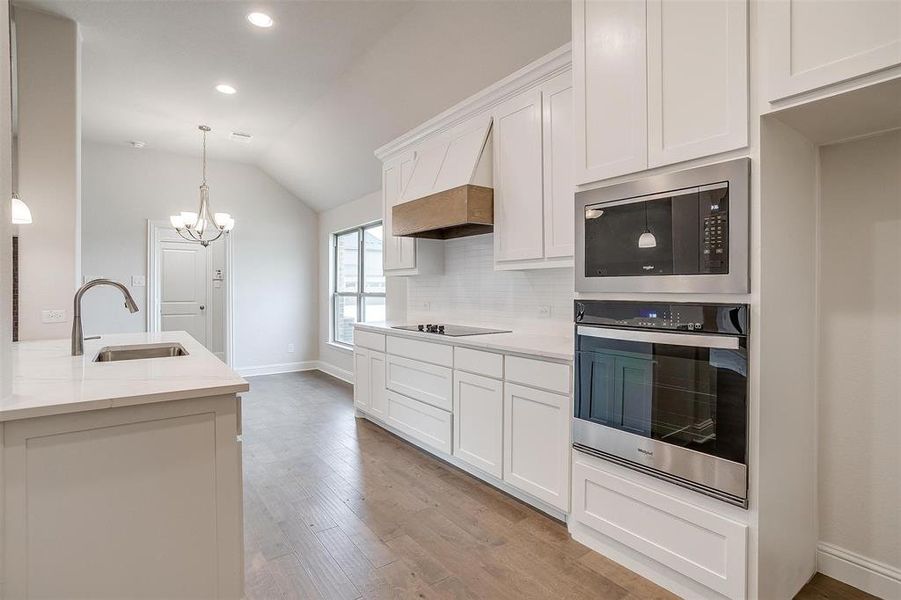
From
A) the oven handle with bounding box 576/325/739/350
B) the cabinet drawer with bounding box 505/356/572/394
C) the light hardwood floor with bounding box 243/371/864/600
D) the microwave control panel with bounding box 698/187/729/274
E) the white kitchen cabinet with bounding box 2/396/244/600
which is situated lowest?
the light hardwood floor with bounding box 243/371/864/600

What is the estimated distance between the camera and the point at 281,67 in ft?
12.8

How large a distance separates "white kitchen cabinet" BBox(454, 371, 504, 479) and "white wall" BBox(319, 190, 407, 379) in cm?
215

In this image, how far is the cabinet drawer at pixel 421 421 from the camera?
10.7 feet

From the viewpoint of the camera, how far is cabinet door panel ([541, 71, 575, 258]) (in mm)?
2684

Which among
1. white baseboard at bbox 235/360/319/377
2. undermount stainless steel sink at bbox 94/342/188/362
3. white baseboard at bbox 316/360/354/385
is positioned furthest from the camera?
white baseboard at bbox 235/360/319/377

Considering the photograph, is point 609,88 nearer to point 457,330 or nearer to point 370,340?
point 457,330

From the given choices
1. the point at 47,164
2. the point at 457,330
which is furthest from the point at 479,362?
the point at 47,164

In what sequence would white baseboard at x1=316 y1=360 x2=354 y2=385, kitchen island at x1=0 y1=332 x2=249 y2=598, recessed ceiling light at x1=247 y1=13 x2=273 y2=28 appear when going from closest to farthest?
kitchen island at x1=0 y1=332 x2=249 y2=598, recessed ceiling light at x1=247 y1=13 x2=273 y2=28, white baseboard at x1=316 y1=360 x2=354 y2=385

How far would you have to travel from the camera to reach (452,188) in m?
3.29

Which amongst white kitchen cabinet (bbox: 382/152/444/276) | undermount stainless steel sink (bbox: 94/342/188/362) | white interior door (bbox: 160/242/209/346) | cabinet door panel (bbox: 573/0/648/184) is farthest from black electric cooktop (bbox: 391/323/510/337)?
white interior door (bbox: 160/242/209/346)

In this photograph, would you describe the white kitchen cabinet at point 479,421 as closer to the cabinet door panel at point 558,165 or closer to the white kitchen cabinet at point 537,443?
the white kitchen cabinet at point 537,443

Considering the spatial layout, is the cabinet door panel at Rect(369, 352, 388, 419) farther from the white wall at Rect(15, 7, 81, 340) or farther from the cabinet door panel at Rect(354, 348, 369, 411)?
the white wall at Rect(15, 7, 81, 340)

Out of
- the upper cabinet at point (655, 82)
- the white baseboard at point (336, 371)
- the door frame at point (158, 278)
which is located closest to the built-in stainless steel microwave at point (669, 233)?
the upper cabinet at point (655, 82)

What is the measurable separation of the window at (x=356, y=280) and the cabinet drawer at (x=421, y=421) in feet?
7.07
